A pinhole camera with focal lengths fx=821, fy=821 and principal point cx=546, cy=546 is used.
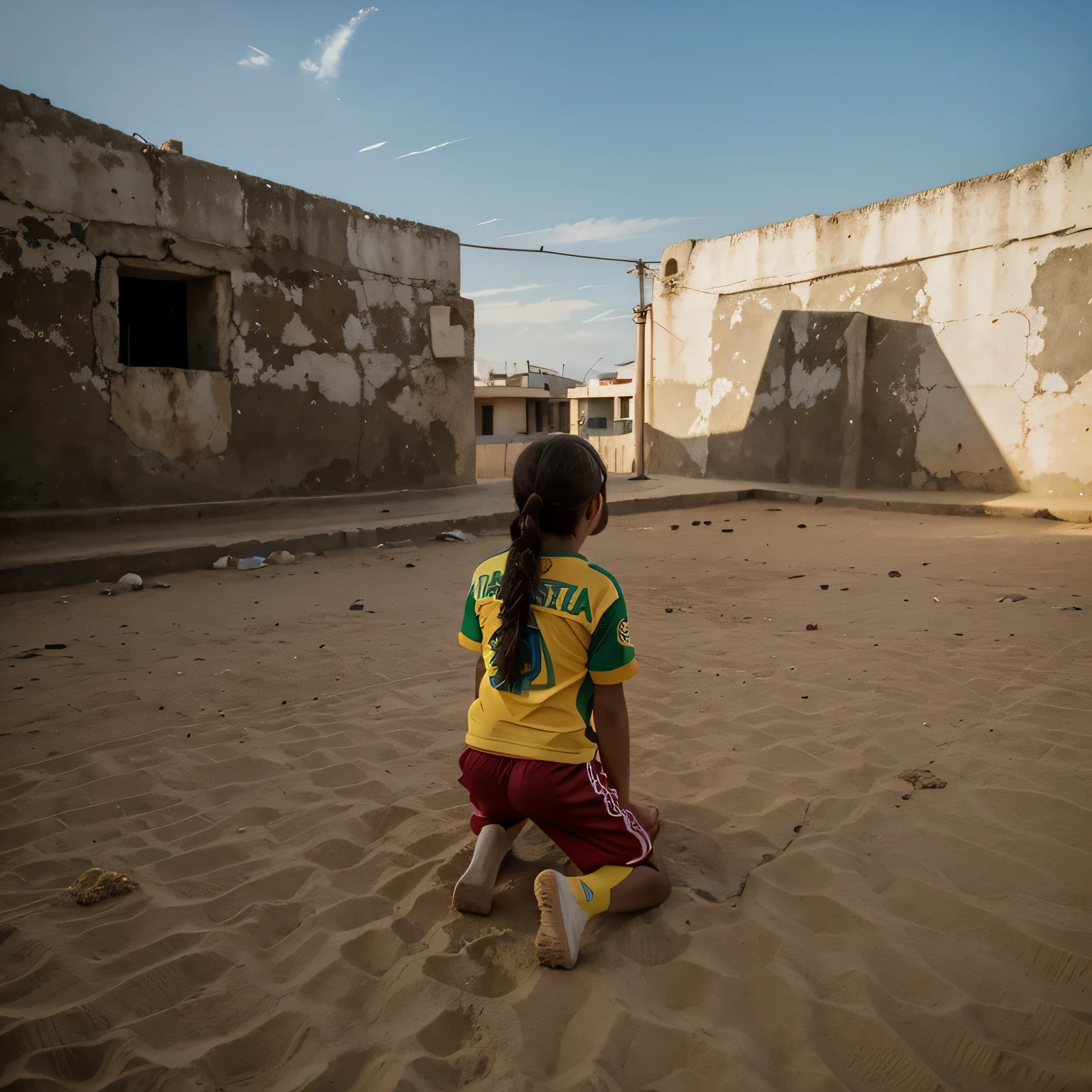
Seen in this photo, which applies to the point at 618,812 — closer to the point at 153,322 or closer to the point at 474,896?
the point at 474,896

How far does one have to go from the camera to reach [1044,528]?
804 centimetres

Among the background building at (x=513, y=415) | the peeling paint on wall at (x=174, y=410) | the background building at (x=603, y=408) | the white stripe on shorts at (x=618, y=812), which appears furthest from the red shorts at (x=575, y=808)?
the background building at (x=603, y=408)

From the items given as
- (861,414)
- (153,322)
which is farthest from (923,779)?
(861,414)

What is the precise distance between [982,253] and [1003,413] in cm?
198

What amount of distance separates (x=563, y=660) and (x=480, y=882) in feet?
1.77

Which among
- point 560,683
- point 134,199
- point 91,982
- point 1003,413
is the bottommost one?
point 91,982

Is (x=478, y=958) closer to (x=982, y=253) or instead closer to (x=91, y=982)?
(x=91, y=982)

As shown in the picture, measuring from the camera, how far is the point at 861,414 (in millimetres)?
11492

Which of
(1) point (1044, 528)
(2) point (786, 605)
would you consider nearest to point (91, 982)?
(2) point (786, 605)

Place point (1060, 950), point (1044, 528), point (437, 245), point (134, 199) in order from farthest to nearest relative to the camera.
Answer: point (437, 245) < point (1044, 528) < point (134, 199) < point (1060, 950)

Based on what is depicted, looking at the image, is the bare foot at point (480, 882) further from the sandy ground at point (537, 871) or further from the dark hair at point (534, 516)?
the dark hair at point (534, 516)

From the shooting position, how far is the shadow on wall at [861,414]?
420 inches

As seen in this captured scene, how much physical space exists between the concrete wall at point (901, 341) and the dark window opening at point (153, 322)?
8259mm

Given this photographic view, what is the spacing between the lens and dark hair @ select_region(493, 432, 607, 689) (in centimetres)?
186
